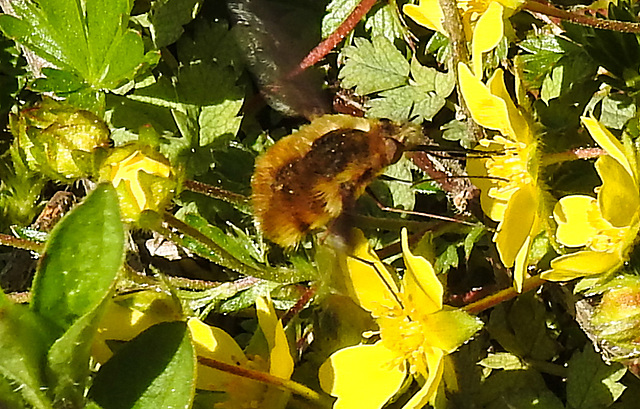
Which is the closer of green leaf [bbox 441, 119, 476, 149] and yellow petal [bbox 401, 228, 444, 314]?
yellow petal [bbox 401, 228, 444, 314]

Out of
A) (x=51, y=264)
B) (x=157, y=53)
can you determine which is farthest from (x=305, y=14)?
(x=51, y=264)

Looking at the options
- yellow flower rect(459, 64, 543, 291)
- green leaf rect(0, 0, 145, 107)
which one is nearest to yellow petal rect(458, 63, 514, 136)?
yellow flower rect(459, 64, 543, 291)

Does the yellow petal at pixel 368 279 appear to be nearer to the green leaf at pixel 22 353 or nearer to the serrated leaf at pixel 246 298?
the serrated leaf at pixel 246 298

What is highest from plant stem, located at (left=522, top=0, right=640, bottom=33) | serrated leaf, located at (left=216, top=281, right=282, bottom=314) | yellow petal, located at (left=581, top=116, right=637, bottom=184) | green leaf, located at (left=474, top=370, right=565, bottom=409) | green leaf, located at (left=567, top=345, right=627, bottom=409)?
plant stem, located at (left=522, top=0, right=640, bottom=33)

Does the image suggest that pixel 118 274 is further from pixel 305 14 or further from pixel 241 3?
pixel 305 14

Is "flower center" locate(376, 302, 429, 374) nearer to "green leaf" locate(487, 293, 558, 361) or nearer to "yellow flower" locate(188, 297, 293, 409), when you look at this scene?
"yellow flower" locate(188, 297, 293, 409)

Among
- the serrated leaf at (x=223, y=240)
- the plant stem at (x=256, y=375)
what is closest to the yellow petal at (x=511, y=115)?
the plant stem at (x=256, y=375)
